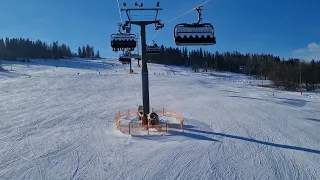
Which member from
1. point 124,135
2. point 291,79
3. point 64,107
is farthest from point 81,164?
point 291,79

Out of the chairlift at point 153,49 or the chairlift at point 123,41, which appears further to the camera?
the chairlift at point 153,49

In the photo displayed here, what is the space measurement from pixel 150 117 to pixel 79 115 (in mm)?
8215

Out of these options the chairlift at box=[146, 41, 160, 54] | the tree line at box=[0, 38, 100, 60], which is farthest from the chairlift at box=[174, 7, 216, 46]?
the tree line at box=[0, 38, 100, 60]

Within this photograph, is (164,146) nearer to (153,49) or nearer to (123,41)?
(123,41)

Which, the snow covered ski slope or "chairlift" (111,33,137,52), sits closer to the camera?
the snow covered ski slope

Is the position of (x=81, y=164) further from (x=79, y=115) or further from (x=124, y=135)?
(x=79, y=115)

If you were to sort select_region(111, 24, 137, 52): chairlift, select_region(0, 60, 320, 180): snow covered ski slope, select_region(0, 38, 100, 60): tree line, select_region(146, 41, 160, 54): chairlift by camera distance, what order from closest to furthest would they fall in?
select_region(0, 60, 320, 180): snow covered ski slope
select_region(111, 24, 137, 52): chairlift
select_region(146, 41, 160, 54): chairlift
select_region(0, 38, 100, 60): tree line

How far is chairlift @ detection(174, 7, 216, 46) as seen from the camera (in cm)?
1036

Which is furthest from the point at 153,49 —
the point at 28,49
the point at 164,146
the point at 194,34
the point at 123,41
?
the point at 28,49

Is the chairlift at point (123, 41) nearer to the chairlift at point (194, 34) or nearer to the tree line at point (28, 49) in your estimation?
the chairlift at point (194, 34)

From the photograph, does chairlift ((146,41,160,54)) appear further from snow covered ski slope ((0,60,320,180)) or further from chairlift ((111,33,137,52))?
chairlift ((111,33,137,52))

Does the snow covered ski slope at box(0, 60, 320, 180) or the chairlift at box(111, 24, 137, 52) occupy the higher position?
the chairlift at box(111, 24, 137, 52)

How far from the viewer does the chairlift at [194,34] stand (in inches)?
408

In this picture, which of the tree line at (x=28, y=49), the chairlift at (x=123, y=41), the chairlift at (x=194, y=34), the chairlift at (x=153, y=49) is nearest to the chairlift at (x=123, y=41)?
the chairlift at (x=123, y=41)
